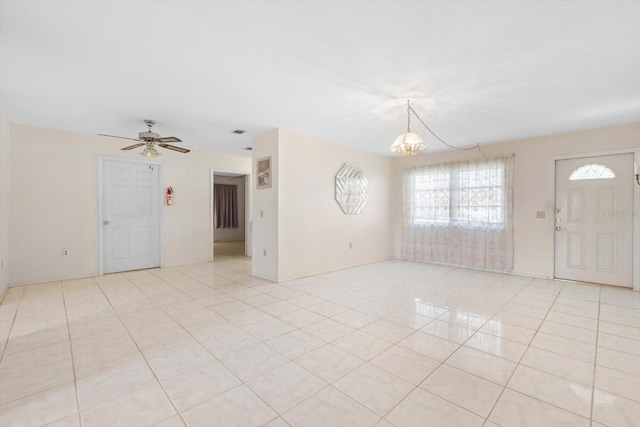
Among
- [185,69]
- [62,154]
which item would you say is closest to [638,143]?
[185,69]

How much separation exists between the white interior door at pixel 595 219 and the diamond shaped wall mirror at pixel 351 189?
3326 mm

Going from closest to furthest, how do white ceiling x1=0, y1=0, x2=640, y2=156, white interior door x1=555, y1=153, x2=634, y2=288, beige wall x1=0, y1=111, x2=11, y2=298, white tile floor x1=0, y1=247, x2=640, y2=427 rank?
1. white tile floor x1=0, y1=247, x2=640, y2=427
2. white ceiling x1=0, y1=0, x2=640, y2=156
3. beige wall x1=0, y1=111, x2=11, y2=298
4. white interior door x1=555, y1=153, x2=634, y2=288

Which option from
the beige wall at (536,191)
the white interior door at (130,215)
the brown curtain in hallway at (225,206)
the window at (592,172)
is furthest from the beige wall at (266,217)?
the brown curtain in hallway at (225,206)

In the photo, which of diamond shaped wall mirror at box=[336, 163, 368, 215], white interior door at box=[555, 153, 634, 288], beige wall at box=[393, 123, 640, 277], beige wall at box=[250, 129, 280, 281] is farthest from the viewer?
diamond shaped wall mirror at box=[336, 163, 368, 215]

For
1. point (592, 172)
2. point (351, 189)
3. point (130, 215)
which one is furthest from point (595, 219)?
point (130, 215)

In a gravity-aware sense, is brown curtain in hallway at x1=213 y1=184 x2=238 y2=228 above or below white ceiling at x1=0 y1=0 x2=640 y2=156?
below

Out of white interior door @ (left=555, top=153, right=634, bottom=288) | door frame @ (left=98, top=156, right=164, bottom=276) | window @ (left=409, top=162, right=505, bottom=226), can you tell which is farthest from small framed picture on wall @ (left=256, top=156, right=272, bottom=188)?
white interior door @ (left=555, top=153, right=634, bottom=288)

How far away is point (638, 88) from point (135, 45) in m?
4.78

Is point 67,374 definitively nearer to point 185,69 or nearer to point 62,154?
point 185,69

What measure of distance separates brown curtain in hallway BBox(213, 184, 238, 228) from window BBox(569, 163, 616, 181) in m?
9.33

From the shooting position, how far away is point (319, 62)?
2.44 metres

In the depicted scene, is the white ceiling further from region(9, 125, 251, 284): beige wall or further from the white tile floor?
the white tile floor

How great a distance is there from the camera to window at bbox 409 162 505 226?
5273 millimetres

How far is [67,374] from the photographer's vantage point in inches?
80.8
